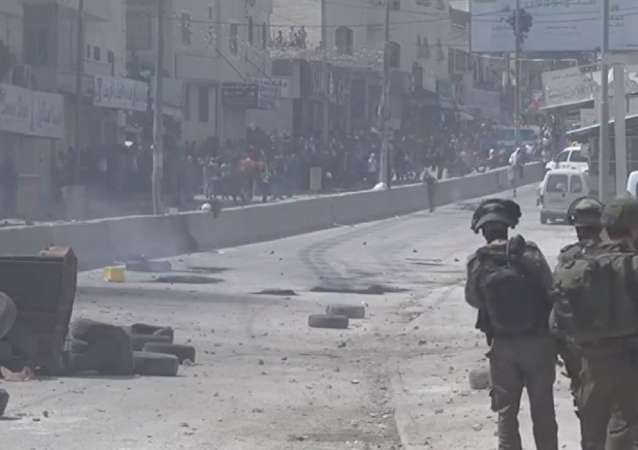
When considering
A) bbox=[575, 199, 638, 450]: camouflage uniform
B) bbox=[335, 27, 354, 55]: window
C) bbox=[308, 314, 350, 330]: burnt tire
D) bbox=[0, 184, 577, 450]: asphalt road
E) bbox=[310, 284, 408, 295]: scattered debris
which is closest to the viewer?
bbox=[575, 199, 638, 450]: camouflage uniform

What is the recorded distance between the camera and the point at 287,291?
25.5 metres

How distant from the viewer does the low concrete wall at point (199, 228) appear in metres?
27.3

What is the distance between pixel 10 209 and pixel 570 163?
21827 mm

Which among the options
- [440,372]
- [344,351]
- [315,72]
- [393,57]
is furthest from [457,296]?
[393,57]

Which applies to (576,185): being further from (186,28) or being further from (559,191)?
(186,28)

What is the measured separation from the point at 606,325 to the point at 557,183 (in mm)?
41366

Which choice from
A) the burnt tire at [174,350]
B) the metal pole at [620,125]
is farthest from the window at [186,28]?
the burnt tire at [174,350]

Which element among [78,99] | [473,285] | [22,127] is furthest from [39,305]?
[78,99]

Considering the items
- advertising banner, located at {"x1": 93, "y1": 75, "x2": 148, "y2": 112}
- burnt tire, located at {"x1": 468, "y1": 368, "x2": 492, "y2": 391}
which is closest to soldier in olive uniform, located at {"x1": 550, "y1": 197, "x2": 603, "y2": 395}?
burnt tire, located at {"x1": 468, "y1": 368, "x2": 492, "y2": 391}

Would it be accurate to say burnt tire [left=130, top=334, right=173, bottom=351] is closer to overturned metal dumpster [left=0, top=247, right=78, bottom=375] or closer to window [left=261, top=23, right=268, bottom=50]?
overturned metal dumpster [left=0, top=247, right=78, bottom=375]

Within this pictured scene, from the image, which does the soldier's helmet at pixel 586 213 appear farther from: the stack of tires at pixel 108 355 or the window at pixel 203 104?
the window at pixel 203 104

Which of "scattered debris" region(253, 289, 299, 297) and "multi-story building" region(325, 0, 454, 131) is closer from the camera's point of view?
"scattered debris" region(253, 289, 299, 297)

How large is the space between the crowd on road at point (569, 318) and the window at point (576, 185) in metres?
40.6

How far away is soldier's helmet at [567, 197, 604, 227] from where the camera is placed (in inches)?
355
